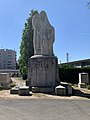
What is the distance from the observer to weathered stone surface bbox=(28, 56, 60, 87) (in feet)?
55.2

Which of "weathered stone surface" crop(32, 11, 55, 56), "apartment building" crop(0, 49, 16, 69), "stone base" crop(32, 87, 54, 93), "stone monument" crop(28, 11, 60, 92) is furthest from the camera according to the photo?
"apartment building" crop(0, 49, 16, 69)

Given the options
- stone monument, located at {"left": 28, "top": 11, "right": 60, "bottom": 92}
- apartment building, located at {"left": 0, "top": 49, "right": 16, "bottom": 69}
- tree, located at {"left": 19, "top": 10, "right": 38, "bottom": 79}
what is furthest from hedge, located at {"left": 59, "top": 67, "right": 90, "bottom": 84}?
apartment building, located at {"left": 0, "top": 49, "right": 16, "bottom": 69}

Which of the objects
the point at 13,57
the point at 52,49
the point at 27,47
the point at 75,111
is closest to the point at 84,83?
the point at 52,49

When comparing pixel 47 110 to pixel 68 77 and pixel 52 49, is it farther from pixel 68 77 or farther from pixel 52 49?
pixel 68 77

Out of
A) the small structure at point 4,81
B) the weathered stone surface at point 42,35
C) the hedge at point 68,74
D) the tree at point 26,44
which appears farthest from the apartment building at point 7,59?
the weathered stone surface at point 42,35

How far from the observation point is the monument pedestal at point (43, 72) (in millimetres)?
16812

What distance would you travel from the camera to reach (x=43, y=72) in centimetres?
1686

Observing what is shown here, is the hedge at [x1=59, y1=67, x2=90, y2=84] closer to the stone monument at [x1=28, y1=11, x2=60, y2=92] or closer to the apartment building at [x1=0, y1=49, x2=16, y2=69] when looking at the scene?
the stone monument at [x1=28, y1=11, x2=60, y2=92]

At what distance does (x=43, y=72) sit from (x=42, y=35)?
3.03 metres

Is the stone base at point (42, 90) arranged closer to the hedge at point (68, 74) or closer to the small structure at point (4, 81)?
the small structure at point (4, 81)

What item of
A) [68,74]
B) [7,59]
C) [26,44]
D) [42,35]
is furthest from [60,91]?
[7,59]

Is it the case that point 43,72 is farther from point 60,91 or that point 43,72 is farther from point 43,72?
point 60,91

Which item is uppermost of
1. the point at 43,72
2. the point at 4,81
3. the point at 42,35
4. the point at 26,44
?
the point at 26,44

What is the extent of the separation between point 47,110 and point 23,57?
26.2 metres
